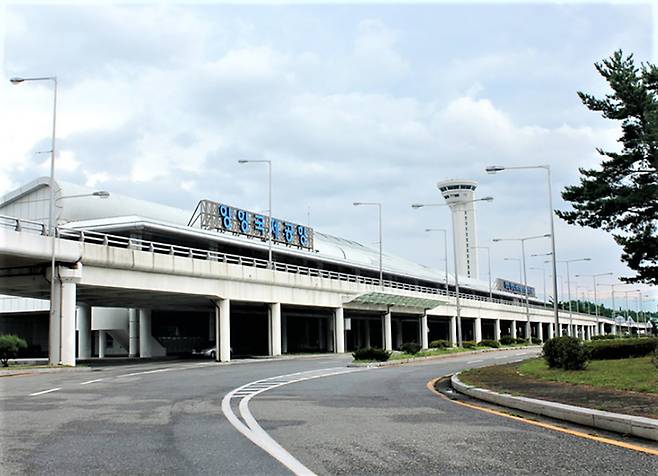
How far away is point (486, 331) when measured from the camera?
438ft

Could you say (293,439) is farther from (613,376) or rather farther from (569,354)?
(569,354)

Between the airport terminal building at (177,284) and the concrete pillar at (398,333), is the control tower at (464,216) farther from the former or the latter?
the concrete pillar at (398,333)

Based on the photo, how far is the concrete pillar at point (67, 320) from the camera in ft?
109

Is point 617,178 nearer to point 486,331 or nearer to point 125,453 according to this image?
point 125,453

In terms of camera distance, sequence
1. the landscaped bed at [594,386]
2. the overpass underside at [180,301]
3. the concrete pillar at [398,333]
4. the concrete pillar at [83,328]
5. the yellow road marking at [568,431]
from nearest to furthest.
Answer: the yellow road marking at [568,431] → the landscaped bed at [594,386] → the overpass underside at [180,301] → the concrete pillar at [83,328] → the concrete pillar at [398,333]

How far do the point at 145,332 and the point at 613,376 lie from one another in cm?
4407

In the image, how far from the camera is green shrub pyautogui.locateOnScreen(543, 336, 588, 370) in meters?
21.5

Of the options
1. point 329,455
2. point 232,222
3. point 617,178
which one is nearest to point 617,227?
point 617,178

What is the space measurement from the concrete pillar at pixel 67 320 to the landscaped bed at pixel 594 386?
1984cm

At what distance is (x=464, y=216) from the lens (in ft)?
608

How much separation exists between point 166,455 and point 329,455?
2.00 m

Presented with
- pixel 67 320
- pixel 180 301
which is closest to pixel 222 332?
pixel 180 301

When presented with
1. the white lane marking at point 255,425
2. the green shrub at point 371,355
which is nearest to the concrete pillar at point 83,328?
the green shrub at point 371,355

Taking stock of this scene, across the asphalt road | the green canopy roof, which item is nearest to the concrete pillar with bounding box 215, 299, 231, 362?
the green canopy roof
